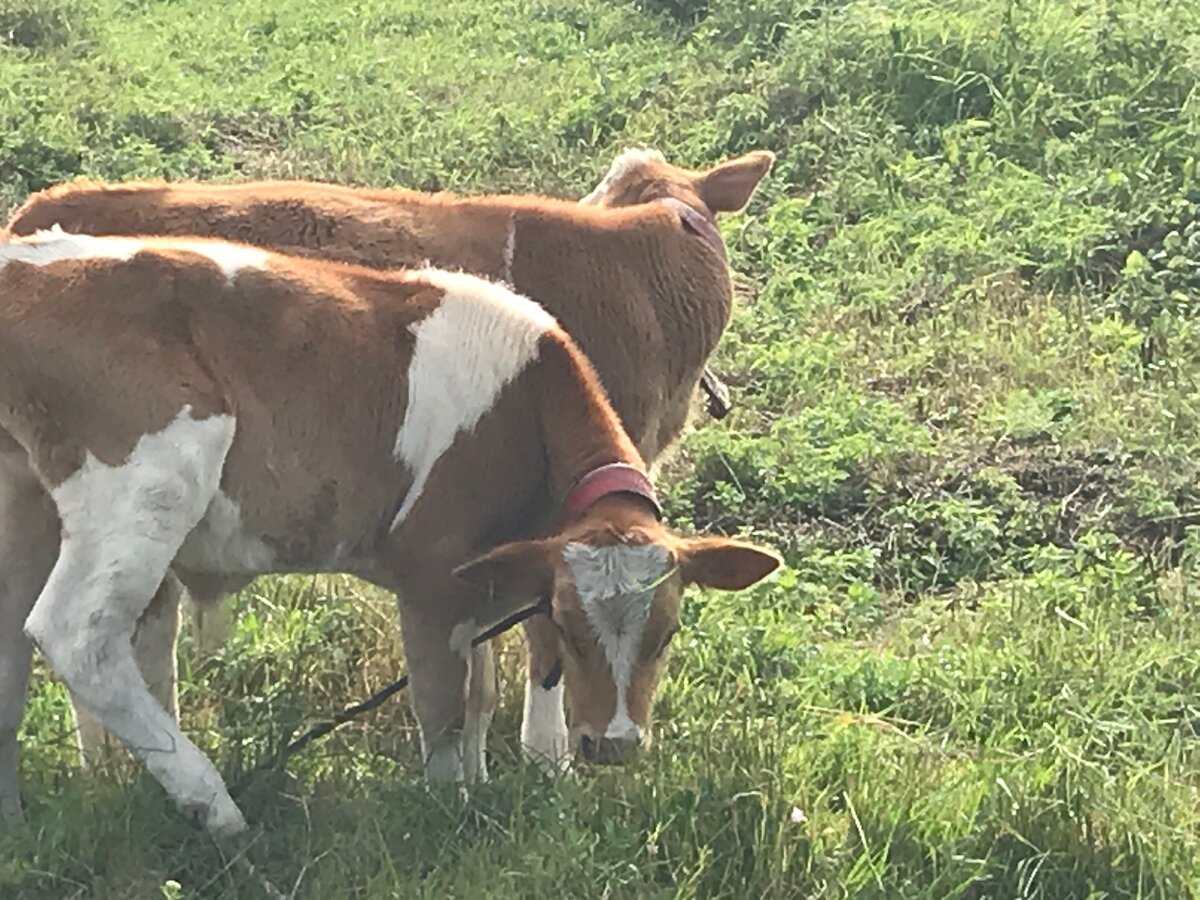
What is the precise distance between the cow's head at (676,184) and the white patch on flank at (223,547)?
2478 millimetres

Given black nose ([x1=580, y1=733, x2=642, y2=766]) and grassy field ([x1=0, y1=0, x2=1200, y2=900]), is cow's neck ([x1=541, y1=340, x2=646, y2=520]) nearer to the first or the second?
black nose ([x1=580, y1=733, x2=642, y2=766])

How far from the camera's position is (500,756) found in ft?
17.2

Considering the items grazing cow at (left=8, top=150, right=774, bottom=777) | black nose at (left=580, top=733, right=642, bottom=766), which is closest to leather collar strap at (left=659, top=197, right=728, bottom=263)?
grazing cow at (left=8, top=150, right=774, bottom=777)

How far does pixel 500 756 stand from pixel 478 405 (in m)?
1.10

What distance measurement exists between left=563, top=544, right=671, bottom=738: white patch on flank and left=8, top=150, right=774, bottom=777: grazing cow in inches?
26.2

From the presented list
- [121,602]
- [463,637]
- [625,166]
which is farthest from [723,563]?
[625,166]

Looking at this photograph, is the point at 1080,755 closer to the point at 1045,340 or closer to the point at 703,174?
the point at 703,174

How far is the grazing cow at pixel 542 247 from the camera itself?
18.3 ft

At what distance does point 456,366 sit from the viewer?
4859 millimetres

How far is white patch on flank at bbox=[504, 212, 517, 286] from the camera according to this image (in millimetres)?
5844

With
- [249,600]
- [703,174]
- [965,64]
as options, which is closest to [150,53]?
[965,64]

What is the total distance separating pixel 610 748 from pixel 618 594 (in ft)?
1.28

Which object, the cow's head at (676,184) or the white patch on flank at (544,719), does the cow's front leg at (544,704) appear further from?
the cow's head at (676,184)

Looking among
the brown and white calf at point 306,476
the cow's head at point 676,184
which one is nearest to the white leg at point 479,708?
the brown and white calf at point 306,476
